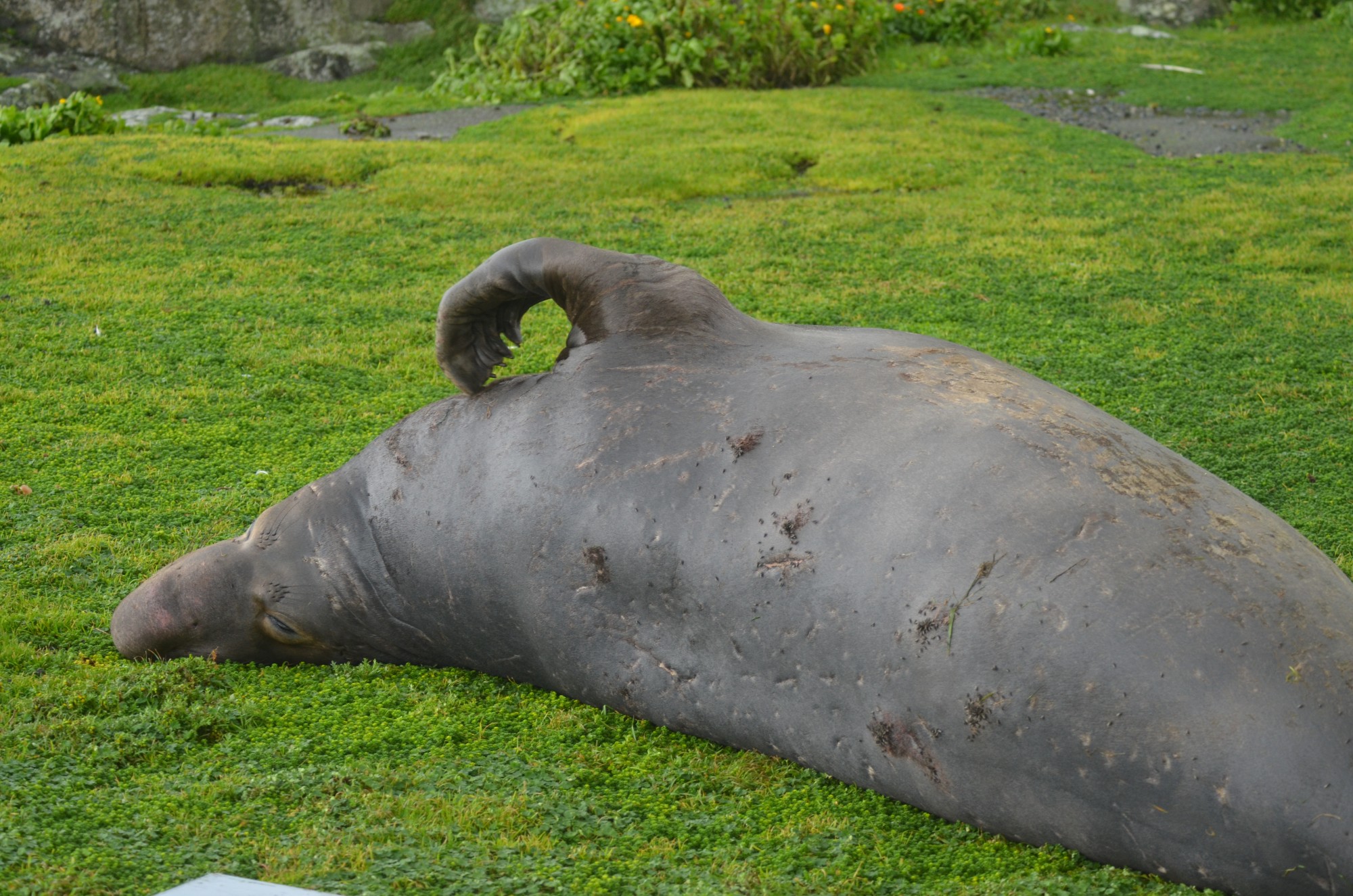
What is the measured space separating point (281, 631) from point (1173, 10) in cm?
1657

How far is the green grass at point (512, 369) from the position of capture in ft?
8.77

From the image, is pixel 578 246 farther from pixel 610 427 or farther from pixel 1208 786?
pixel 1208 786

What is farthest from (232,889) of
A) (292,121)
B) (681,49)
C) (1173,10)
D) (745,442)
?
(1173,10)

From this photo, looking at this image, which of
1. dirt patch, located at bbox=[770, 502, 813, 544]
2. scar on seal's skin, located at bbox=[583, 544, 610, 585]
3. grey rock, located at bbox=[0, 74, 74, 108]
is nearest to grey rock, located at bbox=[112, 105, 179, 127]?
grey rock, located at bbox=[0, 74, 74, 108]

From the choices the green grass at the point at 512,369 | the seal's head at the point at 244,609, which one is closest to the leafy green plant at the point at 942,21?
the green grass at the point at 512,369

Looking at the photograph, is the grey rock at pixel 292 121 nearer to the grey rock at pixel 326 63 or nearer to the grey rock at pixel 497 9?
the grey rock at pixel 326 63

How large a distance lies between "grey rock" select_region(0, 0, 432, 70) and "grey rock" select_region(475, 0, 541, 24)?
77 cm

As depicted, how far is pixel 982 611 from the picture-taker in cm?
258

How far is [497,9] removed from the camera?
55.5ft

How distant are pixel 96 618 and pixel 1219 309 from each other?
5335mm

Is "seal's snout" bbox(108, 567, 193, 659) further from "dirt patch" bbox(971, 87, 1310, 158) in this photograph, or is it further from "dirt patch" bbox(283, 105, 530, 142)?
"dirt patch" bbox(971, 87, 1310, 158)

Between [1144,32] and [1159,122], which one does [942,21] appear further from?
[1159,122]

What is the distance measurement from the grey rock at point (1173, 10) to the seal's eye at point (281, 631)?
53.5 feet

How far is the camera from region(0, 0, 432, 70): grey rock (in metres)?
14.9
